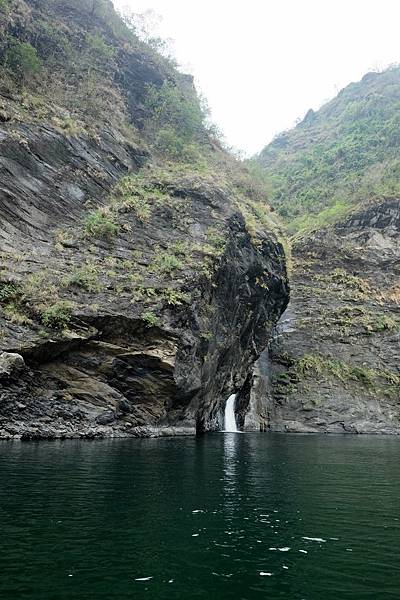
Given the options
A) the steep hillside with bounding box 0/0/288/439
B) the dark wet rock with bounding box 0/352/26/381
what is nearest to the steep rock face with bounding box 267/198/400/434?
the steep hillside with bounding box 0/0/288/439

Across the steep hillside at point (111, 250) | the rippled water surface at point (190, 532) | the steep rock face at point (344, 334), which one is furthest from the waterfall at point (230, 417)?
the rippled water surface at point (190, 532)

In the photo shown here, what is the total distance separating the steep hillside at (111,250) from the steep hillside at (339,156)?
89.2 feet

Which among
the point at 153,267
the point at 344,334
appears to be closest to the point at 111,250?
the point at 153,267

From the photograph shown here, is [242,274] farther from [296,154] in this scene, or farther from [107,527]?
[296,154]

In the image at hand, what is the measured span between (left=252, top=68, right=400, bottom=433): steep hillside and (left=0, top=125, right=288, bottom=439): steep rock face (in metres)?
14.1

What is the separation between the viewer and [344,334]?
184 feet

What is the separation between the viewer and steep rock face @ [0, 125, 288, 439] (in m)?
23.7

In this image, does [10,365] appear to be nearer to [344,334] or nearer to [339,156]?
[344,334]

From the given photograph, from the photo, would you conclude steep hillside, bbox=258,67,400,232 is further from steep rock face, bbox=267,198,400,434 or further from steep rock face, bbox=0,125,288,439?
steep rock face, bbox=0,125,288,439

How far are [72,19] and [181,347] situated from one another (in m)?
42.1

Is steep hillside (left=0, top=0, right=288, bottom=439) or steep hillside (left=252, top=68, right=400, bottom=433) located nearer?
steep hillside (left=0, top=0, right=288, bottom=439)

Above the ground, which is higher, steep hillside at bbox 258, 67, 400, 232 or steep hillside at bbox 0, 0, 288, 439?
steep hillside at bbox 258, 67, 400, 232

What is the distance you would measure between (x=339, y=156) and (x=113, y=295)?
76553 millimetres

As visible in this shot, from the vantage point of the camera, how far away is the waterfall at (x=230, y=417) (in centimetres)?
5157
